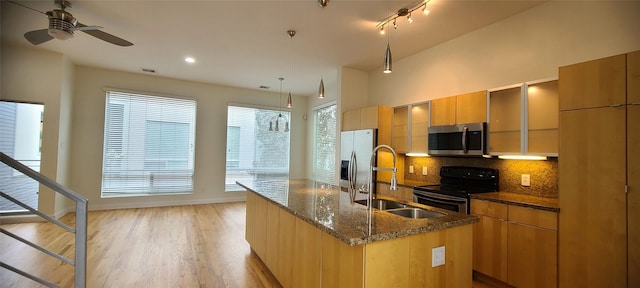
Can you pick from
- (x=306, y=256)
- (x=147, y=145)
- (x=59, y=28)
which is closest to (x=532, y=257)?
(x=306, y=256)

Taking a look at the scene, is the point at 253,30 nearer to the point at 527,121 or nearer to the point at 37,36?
the point at 37,36

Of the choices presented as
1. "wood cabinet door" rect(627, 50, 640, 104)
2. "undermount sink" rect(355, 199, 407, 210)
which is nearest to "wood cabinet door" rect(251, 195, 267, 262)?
"undermount sink" rect(355, 199, 407, 210)

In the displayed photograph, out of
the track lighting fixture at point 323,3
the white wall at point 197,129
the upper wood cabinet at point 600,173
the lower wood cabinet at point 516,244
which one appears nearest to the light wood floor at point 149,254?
the lower wood cabinet at point 516,244

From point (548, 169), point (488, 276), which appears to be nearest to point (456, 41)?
point (548, 169)

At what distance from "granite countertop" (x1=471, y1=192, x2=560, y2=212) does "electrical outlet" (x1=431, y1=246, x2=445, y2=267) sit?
125 centimetres

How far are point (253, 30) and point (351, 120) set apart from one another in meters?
2.09

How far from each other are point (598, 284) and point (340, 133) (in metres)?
3.56

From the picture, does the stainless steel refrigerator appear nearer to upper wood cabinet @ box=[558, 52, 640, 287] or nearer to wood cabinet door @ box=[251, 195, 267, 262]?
wood cabinet door @ box=[251, 195, 267, 262]

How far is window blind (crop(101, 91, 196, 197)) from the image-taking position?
5.52 m

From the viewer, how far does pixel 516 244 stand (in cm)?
244

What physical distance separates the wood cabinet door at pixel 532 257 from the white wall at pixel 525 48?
1523 mm

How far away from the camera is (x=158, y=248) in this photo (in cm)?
349

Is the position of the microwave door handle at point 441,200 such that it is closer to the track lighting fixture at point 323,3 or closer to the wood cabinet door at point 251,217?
the wood cabinet door at point 251,217

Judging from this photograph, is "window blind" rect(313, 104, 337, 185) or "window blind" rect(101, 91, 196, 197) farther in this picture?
"window blind" rect(313, 104, 337, 185)
